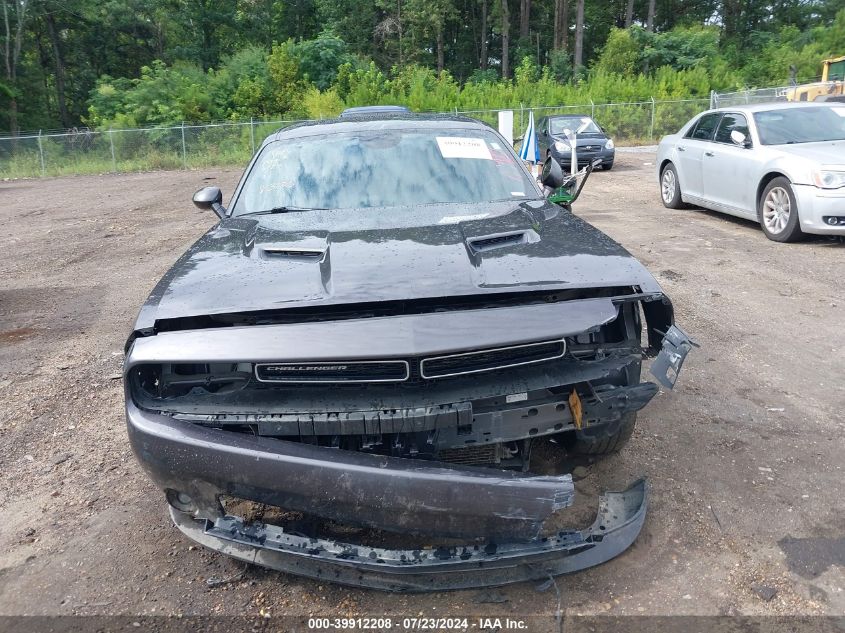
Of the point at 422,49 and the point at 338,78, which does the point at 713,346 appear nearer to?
the point at 338,78

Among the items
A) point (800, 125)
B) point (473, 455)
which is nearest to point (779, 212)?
point (800, 125)

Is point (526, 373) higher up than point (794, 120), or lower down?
lower down

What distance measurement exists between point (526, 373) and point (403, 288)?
569 millimetres

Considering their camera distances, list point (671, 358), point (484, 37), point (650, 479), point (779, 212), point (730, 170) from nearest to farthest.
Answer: point (671, 358) < point (650, 479) < point (779, 212) < point (730, 170) < point (484, 37)

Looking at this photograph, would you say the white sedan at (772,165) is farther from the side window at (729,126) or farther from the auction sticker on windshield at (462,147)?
the auction sticker on windshield at (462,147)

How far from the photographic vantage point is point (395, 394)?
251cm

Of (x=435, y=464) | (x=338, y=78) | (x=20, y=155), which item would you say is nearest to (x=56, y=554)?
(x=435, y=464)

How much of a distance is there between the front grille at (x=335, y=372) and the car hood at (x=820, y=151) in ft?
23.3

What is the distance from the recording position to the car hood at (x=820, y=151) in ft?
25.3

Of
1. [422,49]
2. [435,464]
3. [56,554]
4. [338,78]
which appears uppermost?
[422,49]

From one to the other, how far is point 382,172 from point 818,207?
5902 mm

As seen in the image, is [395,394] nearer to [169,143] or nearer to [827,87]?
[827,87]

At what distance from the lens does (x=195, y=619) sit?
255cm

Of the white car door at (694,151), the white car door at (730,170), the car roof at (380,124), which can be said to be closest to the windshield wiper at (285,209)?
the car roof at (380,124)
